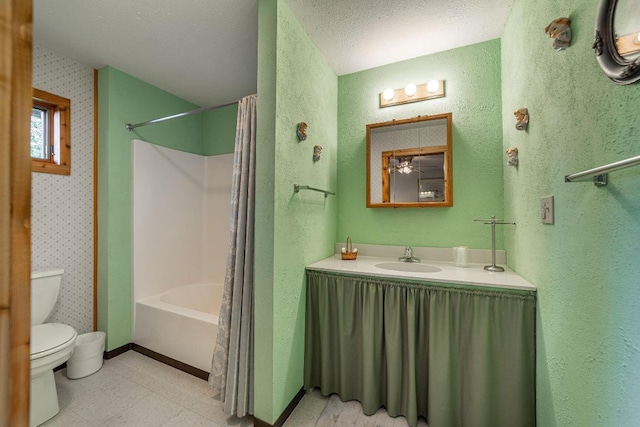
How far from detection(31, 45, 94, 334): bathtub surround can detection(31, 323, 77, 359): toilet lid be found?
1.11 ft

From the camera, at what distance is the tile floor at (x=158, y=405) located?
4.84 feet

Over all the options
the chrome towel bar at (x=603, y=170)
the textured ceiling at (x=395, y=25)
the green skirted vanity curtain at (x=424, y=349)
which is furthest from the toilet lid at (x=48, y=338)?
the chrome towel bar at (x=603, y=170)

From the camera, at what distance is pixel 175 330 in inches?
77.8

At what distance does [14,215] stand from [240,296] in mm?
1258

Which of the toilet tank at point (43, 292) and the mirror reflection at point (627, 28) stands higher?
the mirror reflection at point (627, 28)

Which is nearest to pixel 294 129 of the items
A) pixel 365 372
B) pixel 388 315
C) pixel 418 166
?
pixel 418 166

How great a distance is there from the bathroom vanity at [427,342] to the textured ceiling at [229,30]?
1.58 metres

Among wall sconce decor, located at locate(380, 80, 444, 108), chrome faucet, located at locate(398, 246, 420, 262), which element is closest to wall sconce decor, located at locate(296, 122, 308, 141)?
wall sconce decor, located at locate(380, 80, 444, 108)

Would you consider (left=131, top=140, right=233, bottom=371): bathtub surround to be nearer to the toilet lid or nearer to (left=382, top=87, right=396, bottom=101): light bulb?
the toilet lid

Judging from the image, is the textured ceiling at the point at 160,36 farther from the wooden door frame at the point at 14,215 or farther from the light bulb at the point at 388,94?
the wooden door frame at the point at 14,215

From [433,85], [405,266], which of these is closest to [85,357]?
[405,266]

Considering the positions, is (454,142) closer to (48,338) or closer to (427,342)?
(427,342)

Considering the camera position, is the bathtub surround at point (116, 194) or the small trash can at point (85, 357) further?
the bathtub surround at point (116, 194)

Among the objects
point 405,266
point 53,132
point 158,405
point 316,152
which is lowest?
point 158,405
